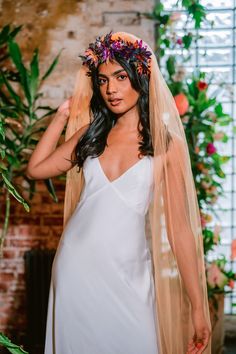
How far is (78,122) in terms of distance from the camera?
2369 millimetres

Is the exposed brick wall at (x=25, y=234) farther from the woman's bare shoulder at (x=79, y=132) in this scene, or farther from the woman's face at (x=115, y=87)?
the woman's face at (x=115, y=87)

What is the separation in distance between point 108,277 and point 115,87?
0.66 metres

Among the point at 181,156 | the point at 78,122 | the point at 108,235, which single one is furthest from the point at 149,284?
the point at 78,122

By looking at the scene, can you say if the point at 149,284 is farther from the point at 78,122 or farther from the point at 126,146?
the point at 78,122

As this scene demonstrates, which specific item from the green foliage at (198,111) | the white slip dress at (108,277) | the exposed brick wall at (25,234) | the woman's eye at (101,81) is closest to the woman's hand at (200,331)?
the white slip dress at (108,277)

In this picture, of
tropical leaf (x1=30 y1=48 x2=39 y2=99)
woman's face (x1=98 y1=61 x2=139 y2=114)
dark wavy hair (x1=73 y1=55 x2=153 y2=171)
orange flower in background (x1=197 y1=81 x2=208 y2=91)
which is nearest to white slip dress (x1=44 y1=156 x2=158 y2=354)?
dark wavy hair (x1=73 y1=55 x2=153 y2=171)

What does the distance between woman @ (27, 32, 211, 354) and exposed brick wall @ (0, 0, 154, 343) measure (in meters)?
1.94

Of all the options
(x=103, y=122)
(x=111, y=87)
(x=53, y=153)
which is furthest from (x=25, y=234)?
(x=111, y=87)

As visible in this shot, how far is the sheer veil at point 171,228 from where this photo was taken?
2090 mm

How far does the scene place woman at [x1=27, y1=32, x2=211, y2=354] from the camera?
2.07 meters

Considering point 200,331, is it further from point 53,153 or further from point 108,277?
point 53,153

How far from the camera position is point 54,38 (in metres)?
4.11

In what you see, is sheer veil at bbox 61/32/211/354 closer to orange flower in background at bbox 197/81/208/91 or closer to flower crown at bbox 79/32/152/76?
flower crown at bbox 79/32/152/76

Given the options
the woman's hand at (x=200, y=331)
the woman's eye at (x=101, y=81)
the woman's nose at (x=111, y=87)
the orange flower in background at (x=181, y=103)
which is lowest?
the woman's hand at (x=200, y=331)
